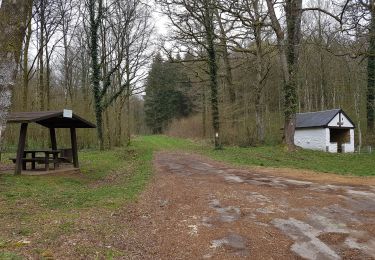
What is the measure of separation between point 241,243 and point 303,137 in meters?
25.4

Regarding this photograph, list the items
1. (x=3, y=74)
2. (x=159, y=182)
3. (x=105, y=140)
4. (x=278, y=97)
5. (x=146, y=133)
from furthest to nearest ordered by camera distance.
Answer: (x=146, y=133) → (x=278, y=97) → (x=105, y=140) → (x=159, y=182) → (x=3, y=74)

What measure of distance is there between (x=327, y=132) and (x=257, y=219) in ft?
73.4

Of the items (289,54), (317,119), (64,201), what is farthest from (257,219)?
(317,119)

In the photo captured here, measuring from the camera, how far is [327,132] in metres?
27.6

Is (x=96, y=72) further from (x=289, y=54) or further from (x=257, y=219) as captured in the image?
(x=257, y=219)

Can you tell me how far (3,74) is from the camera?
28.5 feet

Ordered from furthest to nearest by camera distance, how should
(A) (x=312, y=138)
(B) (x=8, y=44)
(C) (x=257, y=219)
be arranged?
(A) (x=312, y=138) → (B) (x=8, y=44) → (C) (x=257, y=219)

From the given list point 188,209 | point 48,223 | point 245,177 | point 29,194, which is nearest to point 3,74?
point 29,194

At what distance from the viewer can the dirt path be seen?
18.1ft

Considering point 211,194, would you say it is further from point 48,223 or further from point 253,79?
point 253,79

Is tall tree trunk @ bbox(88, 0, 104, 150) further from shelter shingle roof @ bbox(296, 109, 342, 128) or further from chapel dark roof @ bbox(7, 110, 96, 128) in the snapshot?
shelter shingle roof @ bbox(296, 109, 342, 128)

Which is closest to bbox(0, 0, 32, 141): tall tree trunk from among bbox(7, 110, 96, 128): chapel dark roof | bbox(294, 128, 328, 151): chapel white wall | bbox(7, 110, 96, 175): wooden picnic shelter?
bbox(7, 110, 96, 128): chapel dark roof

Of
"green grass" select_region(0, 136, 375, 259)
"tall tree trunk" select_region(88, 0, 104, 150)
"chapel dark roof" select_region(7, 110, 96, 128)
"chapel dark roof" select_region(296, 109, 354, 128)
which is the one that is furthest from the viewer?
"chapel dark roof" select_region(296, 109, 354, 128)

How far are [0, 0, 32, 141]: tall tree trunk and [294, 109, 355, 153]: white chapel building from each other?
2301 centimetres
